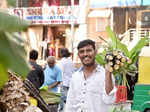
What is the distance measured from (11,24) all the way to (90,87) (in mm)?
3361

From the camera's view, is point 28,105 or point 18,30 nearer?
point 18,30

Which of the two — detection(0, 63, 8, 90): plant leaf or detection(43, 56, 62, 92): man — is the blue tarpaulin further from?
detection(0, 63, 8, 90): plant leaf

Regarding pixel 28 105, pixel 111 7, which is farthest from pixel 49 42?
pixel 28 105

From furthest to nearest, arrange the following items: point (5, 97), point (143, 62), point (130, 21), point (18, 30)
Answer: point (130, 21) < point (143, 62) < point (5, 97) < point (18, 30)

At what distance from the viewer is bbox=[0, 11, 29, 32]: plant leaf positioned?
0.51 m

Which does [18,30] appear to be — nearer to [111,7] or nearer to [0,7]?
[0,7]

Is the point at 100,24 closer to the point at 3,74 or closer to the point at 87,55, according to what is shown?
the point at 87,55

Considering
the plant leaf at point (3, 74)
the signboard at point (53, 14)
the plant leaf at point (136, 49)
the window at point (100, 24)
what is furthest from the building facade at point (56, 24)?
the plant leaf at point (3, 74)

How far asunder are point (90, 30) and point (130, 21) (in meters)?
3.62

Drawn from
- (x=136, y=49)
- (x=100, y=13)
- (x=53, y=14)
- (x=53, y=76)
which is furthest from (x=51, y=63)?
A: (x=53, y=14)

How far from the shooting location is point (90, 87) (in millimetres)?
3852

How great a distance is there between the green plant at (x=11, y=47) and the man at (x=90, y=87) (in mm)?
3179

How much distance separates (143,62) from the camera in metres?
8.87

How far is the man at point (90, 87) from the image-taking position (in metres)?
3.76
